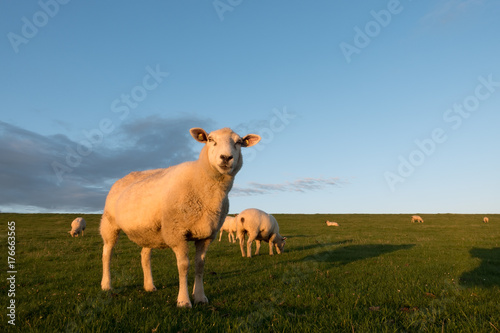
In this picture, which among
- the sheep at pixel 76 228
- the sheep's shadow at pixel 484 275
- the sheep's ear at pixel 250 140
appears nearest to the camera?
the sheep's ear at pixel 250 140

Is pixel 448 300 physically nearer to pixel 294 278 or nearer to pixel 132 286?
pixel 294 278

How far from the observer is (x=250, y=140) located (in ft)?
22.6

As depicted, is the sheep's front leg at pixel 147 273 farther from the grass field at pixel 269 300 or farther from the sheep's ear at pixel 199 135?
the sheep's ear at pixel 199 135

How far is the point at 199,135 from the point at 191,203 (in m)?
1.39

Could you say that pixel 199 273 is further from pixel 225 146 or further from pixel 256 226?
pixel 256 226

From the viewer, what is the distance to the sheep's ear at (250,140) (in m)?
6.81

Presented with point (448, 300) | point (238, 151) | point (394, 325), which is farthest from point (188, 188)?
point (448, 300)

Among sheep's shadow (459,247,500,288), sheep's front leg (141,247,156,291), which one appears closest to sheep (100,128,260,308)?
sheep's front leg (141,247,156,291)

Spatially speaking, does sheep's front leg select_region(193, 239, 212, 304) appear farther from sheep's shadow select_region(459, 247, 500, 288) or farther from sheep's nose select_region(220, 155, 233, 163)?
sheep's shadow select_region(459, 247, 500, 288)

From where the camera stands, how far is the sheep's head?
579 centimetres

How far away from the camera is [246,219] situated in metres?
15.9

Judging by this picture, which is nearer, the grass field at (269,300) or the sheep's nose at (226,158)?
the grass field at (269,300)

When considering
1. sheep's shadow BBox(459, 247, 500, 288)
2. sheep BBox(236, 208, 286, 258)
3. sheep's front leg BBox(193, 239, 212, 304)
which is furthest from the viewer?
sheep BBox(236, 208, 286, 258)

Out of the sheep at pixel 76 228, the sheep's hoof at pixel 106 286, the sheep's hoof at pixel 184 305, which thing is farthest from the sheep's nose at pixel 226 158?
the sheep at pixel 76 228
